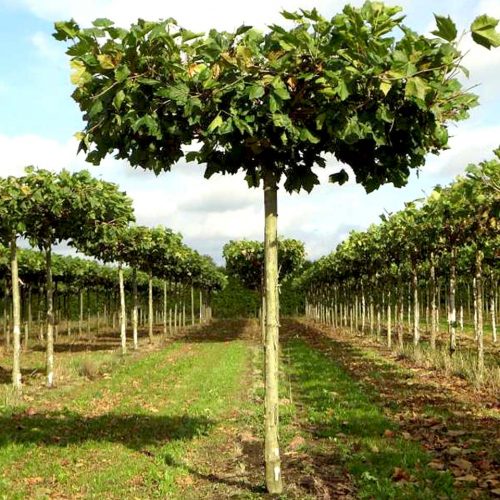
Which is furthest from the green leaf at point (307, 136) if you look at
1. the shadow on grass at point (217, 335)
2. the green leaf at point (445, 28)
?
the shadow on grass at point (217, 335)

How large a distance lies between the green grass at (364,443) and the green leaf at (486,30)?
4410 millimetres

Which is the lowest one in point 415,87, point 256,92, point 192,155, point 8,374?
point 8,374

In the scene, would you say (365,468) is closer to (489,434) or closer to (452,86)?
(489,434)

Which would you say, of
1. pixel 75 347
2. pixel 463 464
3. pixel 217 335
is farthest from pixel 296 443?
pixel 217 335

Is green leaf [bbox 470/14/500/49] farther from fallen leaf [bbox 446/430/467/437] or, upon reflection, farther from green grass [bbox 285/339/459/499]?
fallen leaf [bbox 446/430/467/437]

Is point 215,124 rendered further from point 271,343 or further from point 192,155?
point 271,343

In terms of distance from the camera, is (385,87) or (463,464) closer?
(385,87)

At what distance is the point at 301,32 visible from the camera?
16.0 ft

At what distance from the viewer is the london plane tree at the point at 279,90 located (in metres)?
4.84

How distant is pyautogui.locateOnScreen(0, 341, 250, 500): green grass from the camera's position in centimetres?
646

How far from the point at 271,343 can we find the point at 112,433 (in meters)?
4.06

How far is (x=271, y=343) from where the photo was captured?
614cm

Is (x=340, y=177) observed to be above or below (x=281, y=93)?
below

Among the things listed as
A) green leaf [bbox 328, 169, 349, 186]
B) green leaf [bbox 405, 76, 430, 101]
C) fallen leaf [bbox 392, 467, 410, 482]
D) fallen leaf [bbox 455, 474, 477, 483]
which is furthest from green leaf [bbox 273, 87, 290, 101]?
→ fallen leaf [bbox 455, 474, 477, 483]
